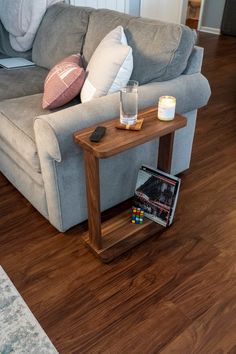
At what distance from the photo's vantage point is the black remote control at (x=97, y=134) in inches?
46.6

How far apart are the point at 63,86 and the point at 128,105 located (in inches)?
17.2

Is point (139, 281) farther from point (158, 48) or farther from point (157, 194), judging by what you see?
point (158, 48)

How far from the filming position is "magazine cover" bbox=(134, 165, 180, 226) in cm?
150

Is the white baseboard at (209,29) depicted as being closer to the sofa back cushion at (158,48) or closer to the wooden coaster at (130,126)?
the sofa back cushion at (158,48)

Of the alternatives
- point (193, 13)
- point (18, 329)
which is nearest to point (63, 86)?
point (18, 329)

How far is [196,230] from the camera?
1603mm

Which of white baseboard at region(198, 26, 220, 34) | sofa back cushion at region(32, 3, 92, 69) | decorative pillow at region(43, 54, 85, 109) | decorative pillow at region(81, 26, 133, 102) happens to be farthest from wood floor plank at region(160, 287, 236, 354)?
white baseboard at region(198, 26, 220, 34)

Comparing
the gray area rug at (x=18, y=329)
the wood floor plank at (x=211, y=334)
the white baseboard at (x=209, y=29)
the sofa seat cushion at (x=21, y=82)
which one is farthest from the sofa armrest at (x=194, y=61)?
the white baseboard at (x=209, y=29)

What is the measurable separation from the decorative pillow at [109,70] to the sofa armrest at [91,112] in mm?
77

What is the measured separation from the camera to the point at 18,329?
1.16m

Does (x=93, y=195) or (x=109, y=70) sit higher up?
(x=109, y=70)

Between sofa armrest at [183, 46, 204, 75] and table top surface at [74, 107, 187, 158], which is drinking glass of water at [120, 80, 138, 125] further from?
sofa armrest at [183, 46, 204, 75]

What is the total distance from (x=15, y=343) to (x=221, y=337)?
0.74 metres

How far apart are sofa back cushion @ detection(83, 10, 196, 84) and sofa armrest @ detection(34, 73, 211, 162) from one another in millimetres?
60
